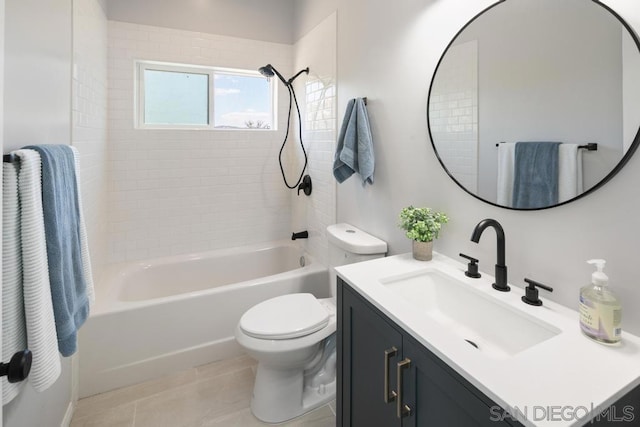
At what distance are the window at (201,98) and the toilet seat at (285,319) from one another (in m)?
1.84

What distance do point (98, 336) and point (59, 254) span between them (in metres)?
1.20

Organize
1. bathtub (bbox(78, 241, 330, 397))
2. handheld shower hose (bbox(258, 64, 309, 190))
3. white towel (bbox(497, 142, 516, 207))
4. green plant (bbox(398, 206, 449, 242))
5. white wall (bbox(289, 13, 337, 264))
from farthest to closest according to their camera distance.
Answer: handheld shower hose (bbox(258, 64, 309, 190))
white wall (bbox(289, 13, 337, 264))
bathtub (bbox(78, 241, 330, 397))
green plant (bbox(398, 206, 449, 242))
white towel (bbox(497, 142, 516, 207))

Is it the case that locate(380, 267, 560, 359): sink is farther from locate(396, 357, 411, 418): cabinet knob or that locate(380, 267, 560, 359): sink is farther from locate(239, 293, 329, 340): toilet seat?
locate(239, 293, 329, 340): toilet seat

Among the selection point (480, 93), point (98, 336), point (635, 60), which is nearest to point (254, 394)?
point (98, 336)

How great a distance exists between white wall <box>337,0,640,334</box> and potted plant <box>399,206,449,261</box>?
2.8 inches

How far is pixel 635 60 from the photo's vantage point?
85 cm

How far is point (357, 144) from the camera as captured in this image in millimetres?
1908

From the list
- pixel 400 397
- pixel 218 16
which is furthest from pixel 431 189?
pixel 218 16

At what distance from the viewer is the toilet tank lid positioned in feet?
5.80

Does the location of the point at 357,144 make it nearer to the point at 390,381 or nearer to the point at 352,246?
the point at 352,246

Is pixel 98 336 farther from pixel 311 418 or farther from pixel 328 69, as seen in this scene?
pixel 328 69

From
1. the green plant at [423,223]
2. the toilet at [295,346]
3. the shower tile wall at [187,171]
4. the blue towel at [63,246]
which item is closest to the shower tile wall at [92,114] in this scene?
the shower tile wall at [187,171]

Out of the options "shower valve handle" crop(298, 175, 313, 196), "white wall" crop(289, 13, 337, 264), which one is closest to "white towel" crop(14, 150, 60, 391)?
"white wall" crop(289, 13, 337, 264)

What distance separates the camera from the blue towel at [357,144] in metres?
1.85
